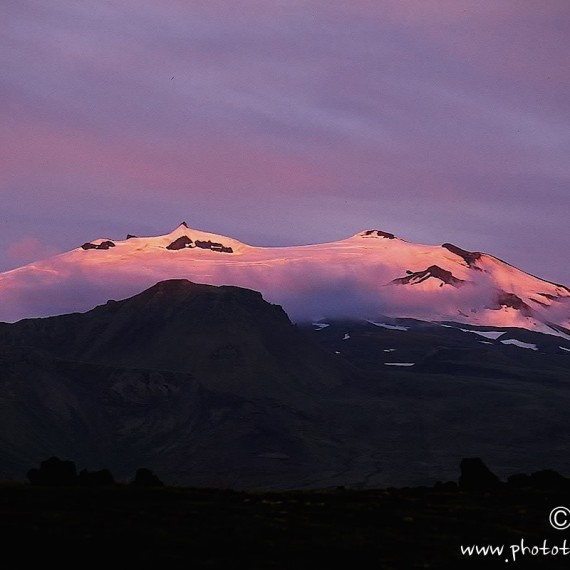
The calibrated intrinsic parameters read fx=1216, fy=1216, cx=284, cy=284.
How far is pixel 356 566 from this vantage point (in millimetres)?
57156

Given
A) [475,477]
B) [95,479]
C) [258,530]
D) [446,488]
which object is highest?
[95,479]

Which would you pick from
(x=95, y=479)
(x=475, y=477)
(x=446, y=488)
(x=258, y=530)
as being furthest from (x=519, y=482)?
(x=258, y=530)

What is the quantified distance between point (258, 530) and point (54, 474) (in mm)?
31197

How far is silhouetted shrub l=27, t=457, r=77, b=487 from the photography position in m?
87.9

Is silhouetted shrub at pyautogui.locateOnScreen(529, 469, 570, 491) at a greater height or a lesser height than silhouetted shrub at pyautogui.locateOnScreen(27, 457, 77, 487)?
lesser

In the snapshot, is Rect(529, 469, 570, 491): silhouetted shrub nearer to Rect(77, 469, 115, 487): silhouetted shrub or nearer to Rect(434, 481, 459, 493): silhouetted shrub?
Rect(434, 481, 459, 493): silhouetted shrub

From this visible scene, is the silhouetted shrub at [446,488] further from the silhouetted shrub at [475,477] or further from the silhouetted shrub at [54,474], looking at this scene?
the silhouetted shrub at [54,474]

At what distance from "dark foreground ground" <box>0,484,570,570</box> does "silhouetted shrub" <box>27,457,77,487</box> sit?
12377mm

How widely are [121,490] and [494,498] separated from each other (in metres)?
24.7

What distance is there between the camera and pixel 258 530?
63.1 m

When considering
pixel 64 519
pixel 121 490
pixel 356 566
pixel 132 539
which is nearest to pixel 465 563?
pixel 356 566

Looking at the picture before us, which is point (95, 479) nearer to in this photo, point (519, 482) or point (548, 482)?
point (519, 482)

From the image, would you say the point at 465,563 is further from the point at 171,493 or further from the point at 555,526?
the point at 171,493

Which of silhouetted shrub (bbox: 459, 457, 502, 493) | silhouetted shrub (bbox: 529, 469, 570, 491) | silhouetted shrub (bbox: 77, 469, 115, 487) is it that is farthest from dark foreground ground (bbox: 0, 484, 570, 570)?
silhouetted shrub (bbox: 459, 457, 502, 493)
